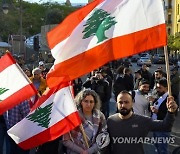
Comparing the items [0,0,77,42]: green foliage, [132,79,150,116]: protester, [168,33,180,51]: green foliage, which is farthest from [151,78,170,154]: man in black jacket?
[0,0,77,42]: green foliage

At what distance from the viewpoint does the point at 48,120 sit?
5512mm

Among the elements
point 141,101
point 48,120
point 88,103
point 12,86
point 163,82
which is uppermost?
point 12,86

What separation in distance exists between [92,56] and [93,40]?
0.20 meters

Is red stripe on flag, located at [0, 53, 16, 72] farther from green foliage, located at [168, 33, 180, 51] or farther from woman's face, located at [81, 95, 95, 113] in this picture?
green foliage, located at [168, 33, 180, 51]

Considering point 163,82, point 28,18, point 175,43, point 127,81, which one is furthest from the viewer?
point 28,18

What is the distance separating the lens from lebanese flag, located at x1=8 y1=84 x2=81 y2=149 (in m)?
5.43

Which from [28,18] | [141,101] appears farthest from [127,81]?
[28,18]

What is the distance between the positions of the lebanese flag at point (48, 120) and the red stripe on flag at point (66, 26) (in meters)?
0.53

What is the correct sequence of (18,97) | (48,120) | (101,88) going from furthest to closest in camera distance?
(101,88) → (18,97) → (48,120)

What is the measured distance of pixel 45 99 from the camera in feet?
18.3

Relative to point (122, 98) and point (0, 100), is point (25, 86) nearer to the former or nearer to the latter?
point (0, 100)

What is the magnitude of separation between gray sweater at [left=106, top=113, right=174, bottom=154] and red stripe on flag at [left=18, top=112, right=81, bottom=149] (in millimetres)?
417

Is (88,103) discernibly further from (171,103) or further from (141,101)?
(141,101)

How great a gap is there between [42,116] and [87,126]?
0.54 meters
